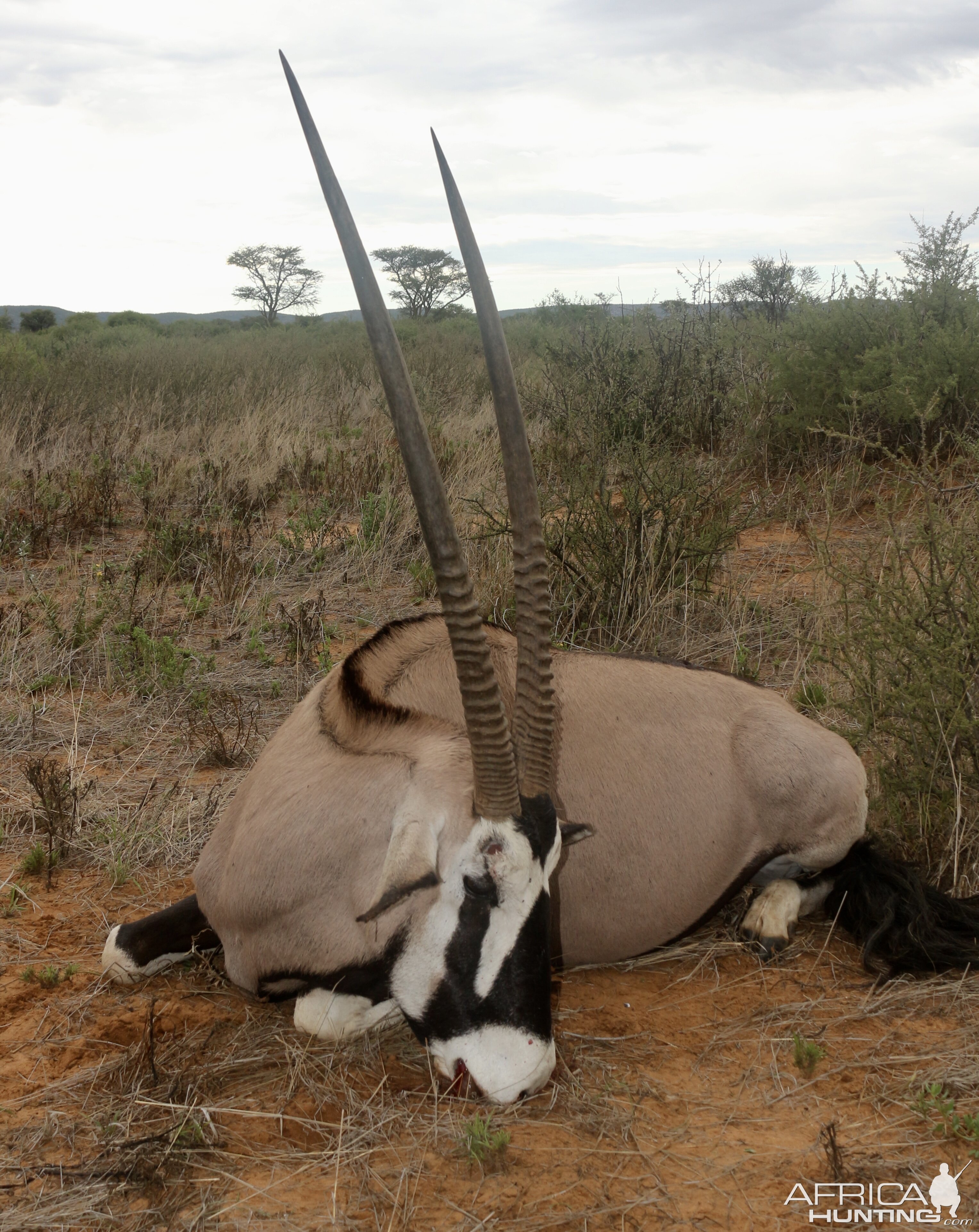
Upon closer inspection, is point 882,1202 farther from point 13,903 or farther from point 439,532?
point 13,903

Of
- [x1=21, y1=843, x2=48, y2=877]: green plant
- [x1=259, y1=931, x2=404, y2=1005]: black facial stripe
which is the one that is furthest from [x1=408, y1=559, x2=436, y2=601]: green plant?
[x1=259, y1=931, x2=404, y2=1005]: black facial stripe

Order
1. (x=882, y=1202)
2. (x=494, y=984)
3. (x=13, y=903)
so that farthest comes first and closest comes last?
(x=13, y=903) < (x=494, y=984) < (x=882, y=1202)

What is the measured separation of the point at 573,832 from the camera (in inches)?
107

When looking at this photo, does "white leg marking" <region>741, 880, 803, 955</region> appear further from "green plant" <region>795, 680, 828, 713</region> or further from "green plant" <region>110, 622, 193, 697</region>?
"green plant" <region>110, 622, 193, 697</region>

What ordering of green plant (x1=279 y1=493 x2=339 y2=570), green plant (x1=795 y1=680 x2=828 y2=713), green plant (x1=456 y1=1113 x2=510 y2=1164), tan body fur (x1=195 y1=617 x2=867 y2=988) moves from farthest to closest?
green plant (x1=279 y1=493 x2=339 y2=570) < green plant (x1=795 y1=680 x2=828 y2=713) < tan body fur (x1=195 y1=617 x2=867 y2=988) < green plant (x1=456 y1=1113 x2=510 y2=1164)

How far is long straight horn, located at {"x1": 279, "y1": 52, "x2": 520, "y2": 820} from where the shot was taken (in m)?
2.09

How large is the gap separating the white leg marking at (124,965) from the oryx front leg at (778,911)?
1.81 meters

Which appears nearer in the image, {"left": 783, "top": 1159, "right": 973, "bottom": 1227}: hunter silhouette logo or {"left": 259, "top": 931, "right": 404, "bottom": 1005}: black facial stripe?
{"left": 783, "top": 1159, "right": 973, "bottom": 1227}: hunter silhouette logo

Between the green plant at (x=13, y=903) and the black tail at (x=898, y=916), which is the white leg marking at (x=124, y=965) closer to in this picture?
the green plant at (x=13, y=903)

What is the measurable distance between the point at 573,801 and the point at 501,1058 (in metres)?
0.94

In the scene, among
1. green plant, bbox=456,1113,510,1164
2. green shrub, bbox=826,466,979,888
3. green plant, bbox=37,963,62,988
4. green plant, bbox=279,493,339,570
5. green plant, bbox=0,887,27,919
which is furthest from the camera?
green plant, bbox=279,493,339,570

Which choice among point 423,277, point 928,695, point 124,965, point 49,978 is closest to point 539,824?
point 124,965

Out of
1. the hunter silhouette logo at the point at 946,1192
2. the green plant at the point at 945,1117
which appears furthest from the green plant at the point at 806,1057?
the hunter silhouette logo at the point at 946,1192

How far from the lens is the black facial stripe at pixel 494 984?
2.40 meters
